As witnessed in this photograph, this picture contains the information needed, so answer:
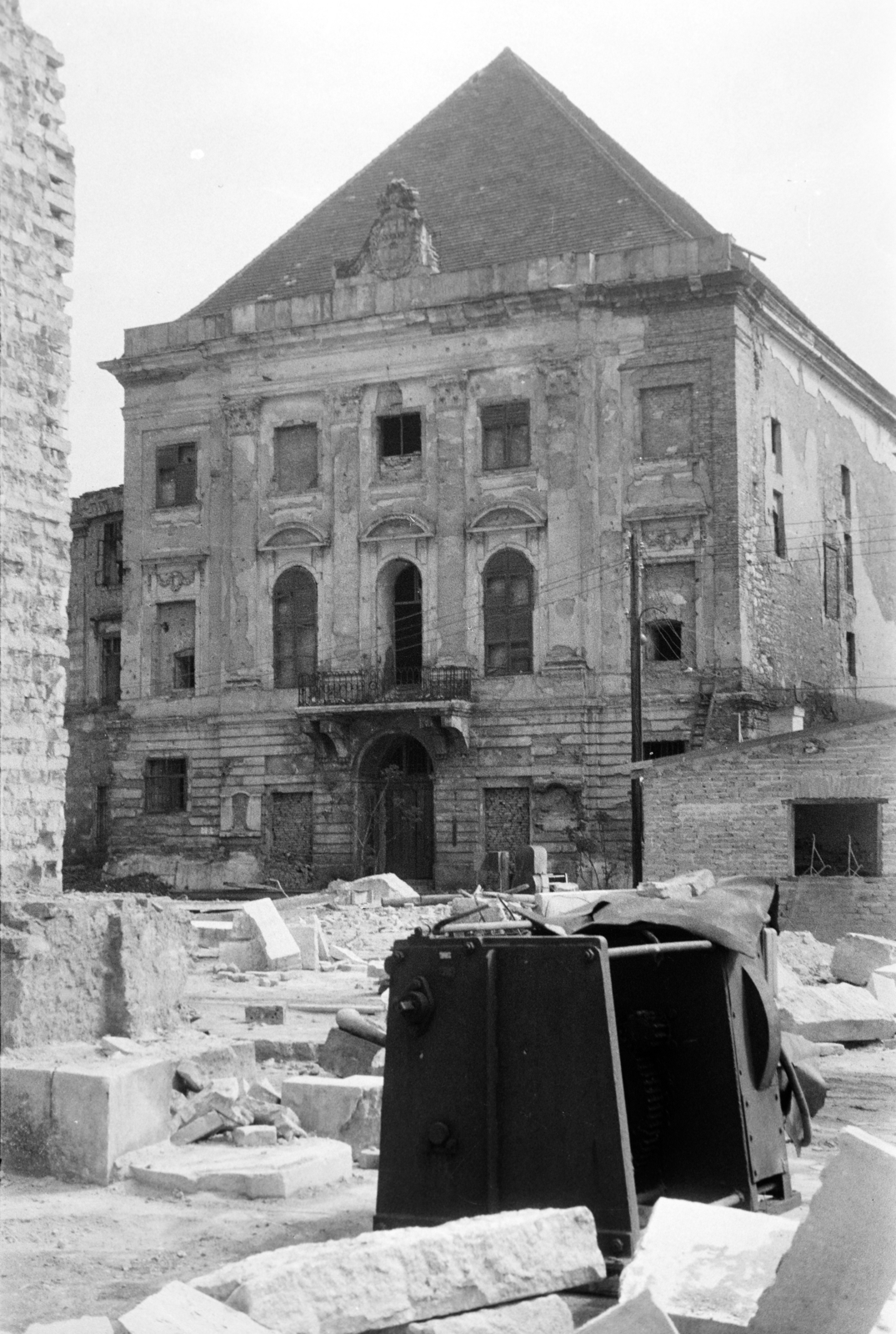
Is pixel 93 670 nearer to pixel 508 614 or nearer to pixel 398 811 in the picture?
pixel 398 811

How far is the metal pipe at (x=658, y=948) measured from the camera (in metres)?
5.30

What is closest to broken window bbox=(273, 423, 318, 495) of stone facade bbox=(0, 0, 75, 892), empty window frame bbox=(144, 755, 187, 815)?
empty window frame bbox=(144, 755, 187, 815)

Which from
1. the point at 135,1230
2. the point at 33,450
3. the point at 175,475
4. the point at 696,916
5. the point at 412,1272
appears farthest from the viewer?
the point at 175,475

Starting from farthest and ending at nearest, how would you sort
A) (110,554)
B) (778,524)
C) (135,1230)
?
1. (110,554)
2. (778,524)
3. (135,1230)

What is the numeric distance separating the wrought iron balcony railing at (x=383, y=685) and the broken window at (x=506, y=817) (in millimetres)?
2079

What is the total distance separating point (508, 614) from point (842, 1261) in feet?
86.2

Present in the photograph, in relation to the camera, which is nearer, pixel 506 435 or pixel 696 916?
pixel 696 916

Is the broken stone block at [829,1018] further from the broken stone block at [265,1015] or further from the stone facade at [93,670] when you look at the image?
the stone facade at [93,670]

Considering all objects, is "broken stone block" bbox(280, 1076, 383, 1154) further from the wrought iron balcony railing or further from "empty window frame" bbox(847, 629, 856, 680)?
"empty window frame" bbox(847, 629, 856, 680)

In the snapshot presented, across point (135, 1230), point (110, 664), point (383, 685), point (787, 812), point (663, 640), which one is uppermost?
point (110, 664)

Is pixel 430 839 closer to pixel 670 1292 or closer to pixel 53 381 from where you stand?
pixel 53 381

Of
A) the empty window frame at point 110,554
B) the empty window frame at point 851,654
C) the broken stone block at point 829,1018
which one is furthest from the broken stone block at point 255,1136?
the empty window frame at point 110,554

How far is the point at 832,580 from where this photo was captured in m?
33.6

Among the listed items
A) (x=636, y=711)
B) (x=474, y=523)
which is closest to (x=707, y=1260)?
(x=636, y=711)
